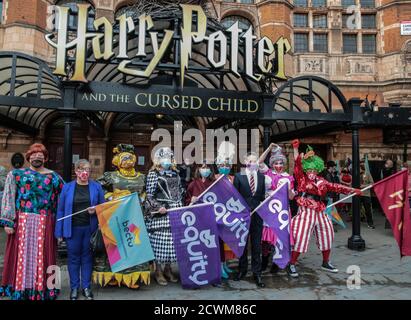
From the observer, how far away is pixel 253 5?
47.1ft

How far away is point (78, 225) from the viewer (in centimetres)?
399

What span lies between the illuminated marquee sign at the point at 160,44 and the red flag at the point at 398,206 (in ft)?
9.90

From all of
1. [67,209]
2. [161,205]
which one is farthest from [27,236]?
[161,205]

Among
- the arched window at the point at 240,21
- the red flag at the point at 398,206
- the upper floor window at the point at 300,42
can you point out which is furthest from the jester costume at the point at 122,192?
the upper floor window at the point at 300,42

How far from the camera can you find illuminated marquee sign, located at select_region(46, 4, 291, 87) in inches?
226

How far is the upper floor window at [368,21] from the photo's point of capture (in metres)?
14.8

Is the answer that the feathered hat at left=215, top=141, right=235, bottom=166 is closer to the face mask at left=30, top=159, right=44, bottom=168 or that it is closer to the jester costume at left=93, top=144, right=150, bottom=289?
the jester costume at left=93, top=144, right=150, bottom=289

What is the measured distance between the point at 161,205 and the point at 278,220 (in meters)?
1.77

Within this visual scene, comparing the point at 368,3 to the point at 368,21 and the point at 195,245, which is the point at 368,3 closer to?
the point at 368,21

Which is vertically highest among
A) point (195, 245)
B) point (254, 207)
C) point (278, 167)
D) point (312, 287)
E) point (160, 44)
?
point (160, 44)

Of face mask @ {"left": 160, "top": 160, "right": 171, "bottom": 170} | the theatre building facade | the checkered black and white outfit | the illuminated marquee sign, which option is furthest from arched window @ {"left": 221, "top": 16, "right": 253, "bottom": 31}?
the checkered black and white outfit
